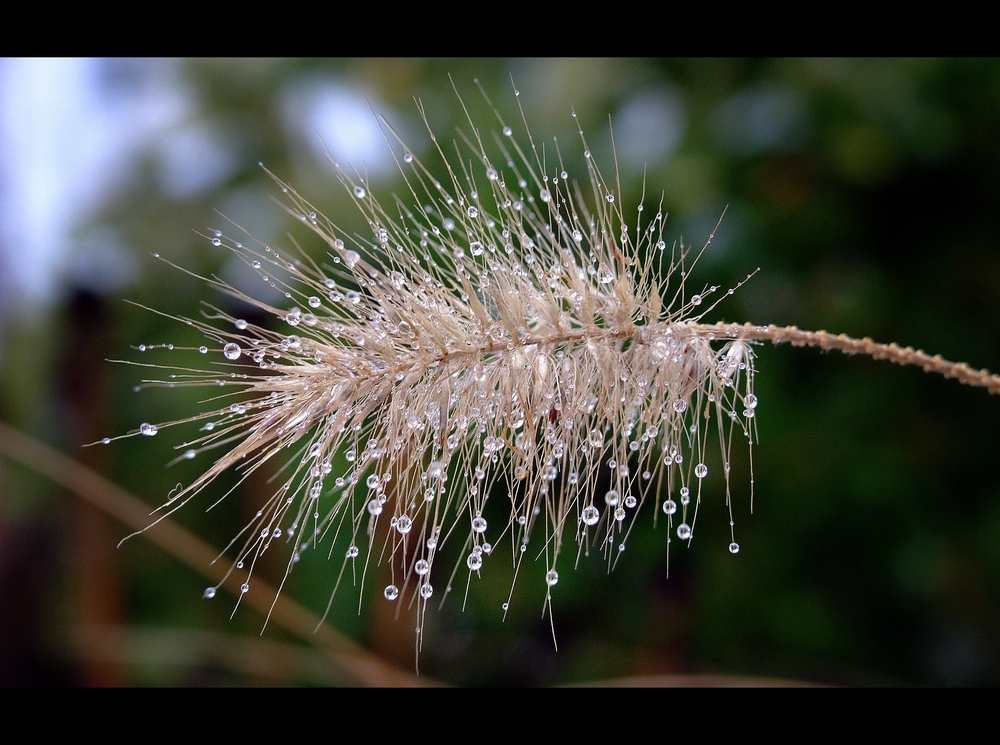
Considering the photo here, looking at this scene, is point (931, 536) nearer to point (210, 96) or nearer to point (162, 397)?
point (162, 397)

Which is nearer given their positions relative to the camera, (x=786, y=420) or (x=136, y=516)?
(x=136, y=516)

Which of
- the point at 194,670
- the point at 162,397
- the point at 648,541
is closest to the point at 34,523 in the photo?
the point at 162,397

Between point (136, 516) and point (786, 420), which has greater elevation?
point (786, 420)

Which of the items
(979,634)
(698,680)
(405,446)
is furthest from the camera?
(979,634)

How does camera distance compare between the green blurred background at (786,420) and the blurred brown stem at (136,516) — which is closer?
the blurred brown stem at (136,516)

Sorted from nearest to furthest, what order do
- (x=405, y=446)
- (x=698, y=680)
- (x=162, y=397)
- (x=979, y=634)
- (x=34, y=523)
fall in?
(x=405, y=446)
(x=698, y=680)
(x=979, y=634)
(x=162, y=397)
(x=34, y=523)

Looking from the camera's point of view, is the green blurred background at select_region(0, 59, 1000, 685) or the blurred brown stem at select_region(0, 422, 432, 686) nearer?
the blurred brown stem at select_region(0, 422, 432, 686)

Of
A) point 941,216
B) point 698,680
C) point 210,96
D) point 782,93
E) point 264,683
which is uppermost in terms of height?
point 210,96

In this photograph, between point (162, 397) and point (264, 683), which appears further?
point (162, 397)

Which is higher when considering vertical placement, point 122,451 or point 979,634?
point 122,451

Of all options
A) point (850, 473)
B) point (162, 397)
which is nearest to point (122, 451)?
point (162, 397)
